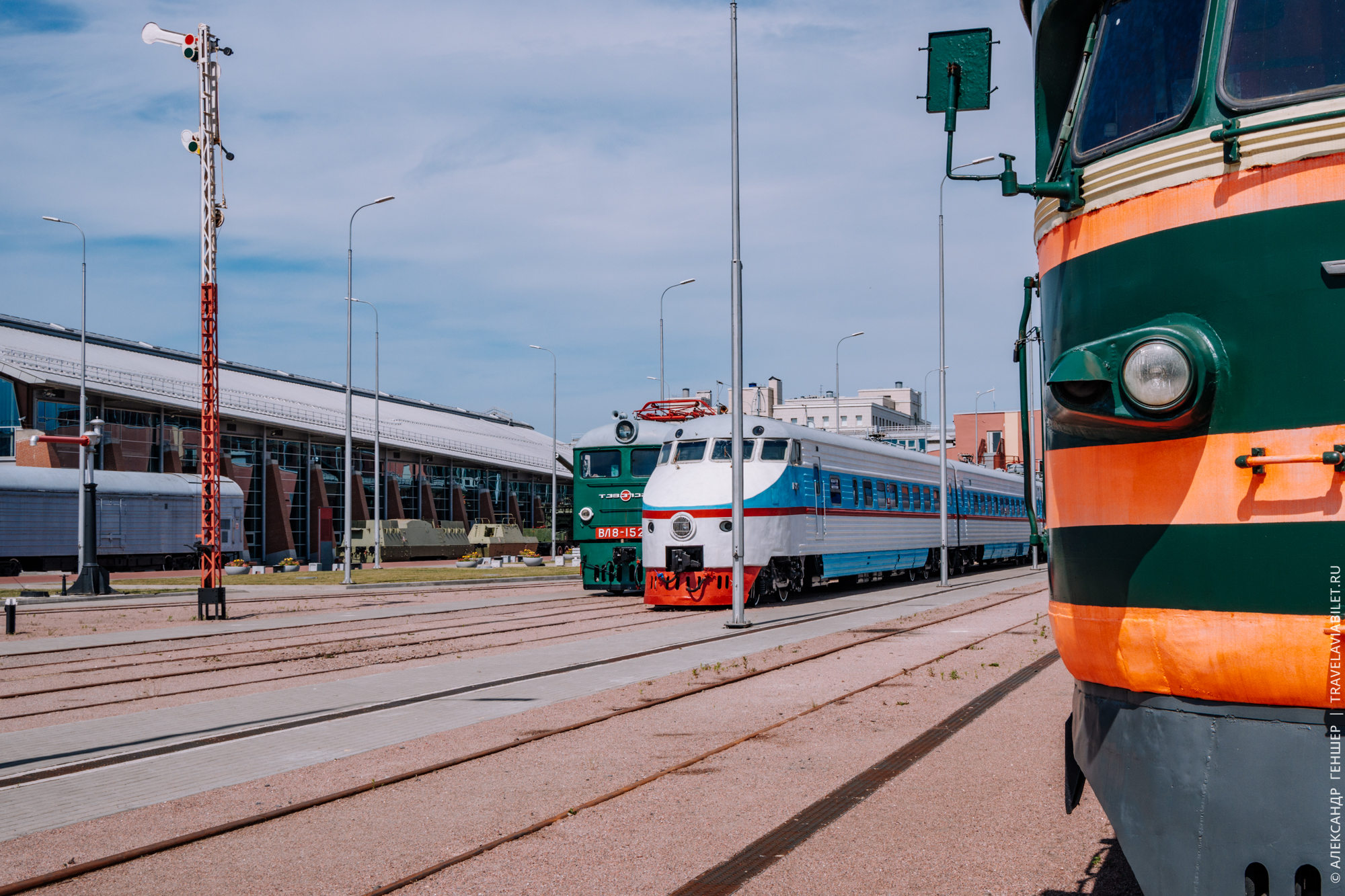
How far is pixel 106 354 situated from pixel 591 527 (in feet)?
137

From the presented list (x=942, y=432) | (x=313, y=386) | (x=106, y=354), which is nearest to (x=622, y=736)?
(x=942, y=432)

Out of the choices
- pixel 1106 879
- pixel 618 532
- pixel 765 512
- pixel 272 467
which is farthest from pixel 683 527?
pixel 272 467

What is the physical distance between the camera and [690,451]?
72.2 ft

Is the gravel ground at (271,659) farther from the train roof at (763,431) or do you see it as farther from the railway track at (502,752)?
the train roof at (763,431)

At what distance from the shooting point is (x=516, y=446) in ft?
282

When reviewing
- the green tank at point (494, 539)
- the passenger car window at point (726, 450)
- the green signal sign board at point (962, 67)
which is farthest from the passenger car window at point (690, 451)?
the green tank at point (494, 539)

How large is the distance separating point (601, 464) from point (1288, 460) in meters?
23.1

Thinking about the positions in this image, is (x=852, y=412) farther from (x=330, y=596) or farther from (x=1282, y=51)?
(x=1282, y=51)

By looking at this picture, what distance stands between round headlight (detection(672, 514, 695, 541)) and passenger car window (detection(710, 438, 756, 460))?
146 centimetres

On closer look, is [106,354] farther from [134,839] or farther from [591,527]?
[134,839]

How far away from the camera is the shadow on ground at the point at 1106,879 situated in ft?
16.5

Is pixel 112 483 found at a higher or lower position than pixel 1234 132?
lower

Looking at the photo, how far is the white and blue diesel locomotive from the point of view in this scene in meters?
20.9

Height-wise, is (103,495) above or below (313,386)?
below
